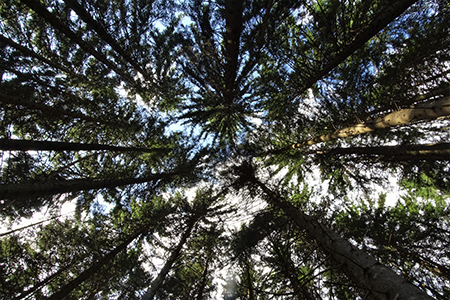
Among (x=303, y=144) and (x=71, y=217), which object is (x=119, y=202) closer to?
(x=71, y=217)

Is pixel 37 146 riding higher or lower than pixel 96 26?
lower

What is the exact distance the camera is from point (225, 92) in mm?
8148

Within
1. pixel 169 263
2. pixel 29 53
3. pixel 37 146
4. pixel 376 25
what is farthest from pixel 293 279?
pixel 29 53

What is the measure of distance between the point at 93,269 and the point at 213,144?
650 cm

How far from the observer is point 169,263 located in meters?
Answer: 7.04

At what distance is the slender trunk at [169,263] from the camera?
6.05 metres

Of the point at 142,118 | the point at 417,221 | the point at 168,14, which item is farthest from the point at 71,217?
the point at 417,221

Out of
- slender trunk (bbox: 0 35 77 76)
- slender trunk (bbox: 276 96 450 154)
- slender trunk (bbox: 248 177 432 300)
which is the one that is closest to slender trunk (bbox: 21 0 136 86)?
slender trunk (bbox: 0 35 77 76)

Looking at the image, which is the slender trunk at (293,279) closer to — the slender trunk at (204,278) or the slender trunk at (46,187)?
the slender trunk at (204,278)

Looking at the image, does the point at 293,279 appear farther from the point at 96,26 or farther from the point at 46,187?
the point at 96,26

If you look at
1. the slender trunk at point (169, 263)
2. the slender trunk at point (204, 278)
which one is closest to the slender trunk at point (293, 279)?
the slender trunk at point (169, 263)

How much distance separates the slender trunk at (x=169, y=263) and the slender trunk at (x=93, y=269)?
1.49m

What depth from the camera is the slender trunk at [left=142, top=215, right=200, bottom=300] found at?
605 cm

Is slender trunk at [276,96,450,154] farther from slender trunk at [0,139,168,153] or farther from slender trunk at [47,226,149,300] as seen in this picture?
slender trunk at [0,139,168,153]
